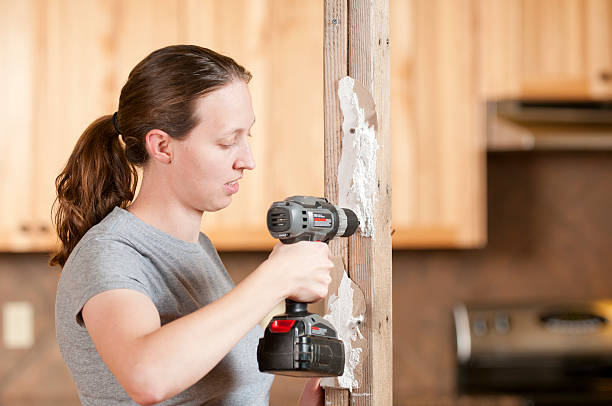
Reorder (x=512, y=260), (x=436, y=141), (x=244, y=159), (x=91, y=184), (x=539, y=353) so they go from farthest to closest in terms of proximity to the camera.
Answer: (x=512, y=260) → (x=539, y=353) → (x=436, y=141) → (x=91, y=184) → (x=244, y=159)

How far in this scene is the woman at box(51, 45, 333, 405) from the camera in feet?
2.46

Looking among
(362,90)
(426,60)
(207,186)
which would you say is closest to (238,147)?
(207,186)

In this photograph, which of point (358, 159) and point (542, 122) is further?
point (542, 122)

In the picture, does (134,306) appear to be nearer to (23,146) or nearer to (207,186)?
(207,186)

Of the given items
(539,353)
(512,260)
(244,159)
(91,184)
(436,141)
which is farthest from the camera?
(512,260)

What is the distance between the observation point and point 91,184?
3.52 feet

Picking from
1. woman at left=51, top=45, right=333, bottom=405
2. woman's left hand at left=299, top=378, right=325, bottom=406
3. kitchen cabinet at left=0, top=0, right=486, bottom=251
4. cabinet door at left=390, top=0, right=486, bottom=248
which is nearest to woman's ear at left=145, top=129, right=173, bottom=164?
woman at left=51, top=45, right=333, bottom=405

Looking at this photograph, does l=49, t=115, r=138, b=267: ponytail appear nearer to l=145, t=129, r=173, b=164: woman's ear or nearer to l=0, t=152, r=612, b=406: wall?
l=145, t=129, r=173, b=164: woman's ear

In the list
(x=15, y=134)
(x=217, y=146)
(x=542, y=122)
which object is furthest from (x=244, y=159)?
(x=542, y=122)

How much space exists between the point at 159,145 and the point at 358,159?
28 cm

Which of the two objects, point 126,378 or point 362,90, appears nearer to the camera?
point 126,378

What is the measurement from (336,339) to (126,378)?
0.28 m

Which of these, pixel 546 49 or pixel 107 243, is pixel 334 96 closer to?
pixel 107 243

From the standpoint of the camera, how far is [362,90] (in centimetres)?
95
